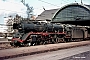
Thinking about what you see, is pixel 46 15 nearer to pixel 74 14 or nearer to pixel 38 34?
pixel 74 14

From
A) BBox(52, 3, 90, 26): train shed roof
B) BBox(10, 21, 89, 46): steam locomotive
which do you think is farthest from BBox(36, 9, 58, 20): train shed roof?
BBox(10, 21, 89, 46): steam locomotive

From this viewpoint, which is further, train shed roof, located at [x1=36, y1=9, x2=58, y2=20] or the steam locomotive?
train shed roof, located at [x1=36, y1=9, x2=58, y2=20]

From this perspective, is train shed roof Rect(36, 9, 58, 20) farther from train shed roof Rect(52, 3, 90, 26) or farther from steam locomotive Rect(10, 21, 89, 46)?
steam locomotive Rect(10, 21, 89, 46)

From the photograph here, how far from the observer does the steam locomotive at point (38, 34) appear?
24487 mm

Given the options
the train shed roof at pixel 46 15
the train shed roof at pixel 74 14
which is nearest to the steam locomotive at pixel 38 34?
the train shed roof at pixel 74 14

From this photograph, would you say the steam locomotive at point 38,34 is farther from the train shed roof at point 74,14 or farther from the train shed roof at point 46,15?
the train shed roof at point 46,15

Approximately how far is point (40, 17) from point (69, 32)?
191 ft

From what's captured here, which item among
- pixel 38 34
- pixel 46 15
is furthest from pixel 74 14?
pixel 38 34

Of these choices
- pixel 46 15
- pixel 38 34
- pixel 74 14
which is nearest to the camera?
pixel 38 34

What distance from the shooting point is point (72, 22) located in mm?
76250

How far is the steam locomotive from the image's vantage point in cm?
2449

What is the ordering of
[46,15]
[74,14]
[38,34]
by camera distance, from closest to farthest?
[38,34], [74,14], [46,15]

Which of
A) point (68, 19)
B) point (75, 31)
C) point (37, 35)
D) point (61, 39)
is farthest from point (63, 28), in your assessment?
point (68, 19)

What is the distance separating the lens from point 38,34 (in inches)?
1045
